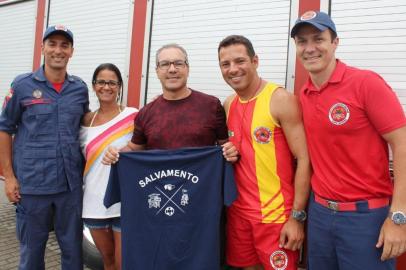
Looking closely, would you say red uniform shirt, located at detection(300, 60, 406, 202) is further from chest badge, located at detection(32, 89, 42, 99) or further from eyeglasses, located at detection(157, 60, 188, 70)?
chest badge, located at detection(32, 89, 42, 99)

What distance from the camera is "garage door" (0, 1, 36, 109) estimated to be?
4.48 meters

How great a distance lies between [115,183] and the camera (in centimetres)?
227

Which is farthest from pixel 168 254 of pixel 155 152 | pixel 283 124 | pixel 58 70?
pixel 58 70

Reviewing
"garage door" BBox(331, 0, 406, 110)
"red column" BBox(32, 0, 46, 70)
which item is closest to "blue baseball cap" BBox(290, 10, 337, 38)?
"garage door" BBox(331, 0, 406, 110)

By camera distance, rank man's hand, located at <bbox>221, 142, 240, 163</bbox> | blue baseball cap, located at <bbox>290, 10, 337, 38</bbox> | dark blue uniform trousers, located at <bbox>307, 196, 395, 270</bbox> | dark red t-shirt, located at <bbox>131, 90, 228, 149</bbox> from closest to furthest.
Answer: dark blue uniform trousers, located at <bbox>307, 196, 395, 270</bbox>
blue baseball cap, located at <bbox>290, 10, 337, 38</bbox>
man's hand, located at <bbox>221, 142, 240, 163</bbox>
dark red t-shirt, located at <bbox>131, 90, 228, 149</bbox>

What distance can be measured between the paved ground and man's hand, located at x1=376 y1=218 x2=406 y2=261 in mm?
2872

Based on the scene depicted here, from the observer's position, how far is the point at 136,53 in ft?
11.0

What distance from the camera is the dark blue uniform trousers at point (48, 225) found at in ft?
8.26

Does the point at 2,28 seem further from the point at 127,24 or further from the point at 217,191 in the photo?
the point at 217,191

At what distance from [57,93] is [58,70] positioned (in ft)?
0.60

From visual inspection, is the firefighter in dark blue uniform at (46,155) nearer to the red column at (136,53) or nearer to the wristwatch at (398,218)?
the red column at (136,53)

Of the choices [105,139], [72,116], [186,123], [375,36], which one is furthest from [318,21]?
[72,116]

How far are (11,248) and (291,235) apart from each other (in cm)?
335

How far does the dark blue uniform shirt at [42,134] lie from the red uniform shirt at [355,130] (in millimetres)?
1735
